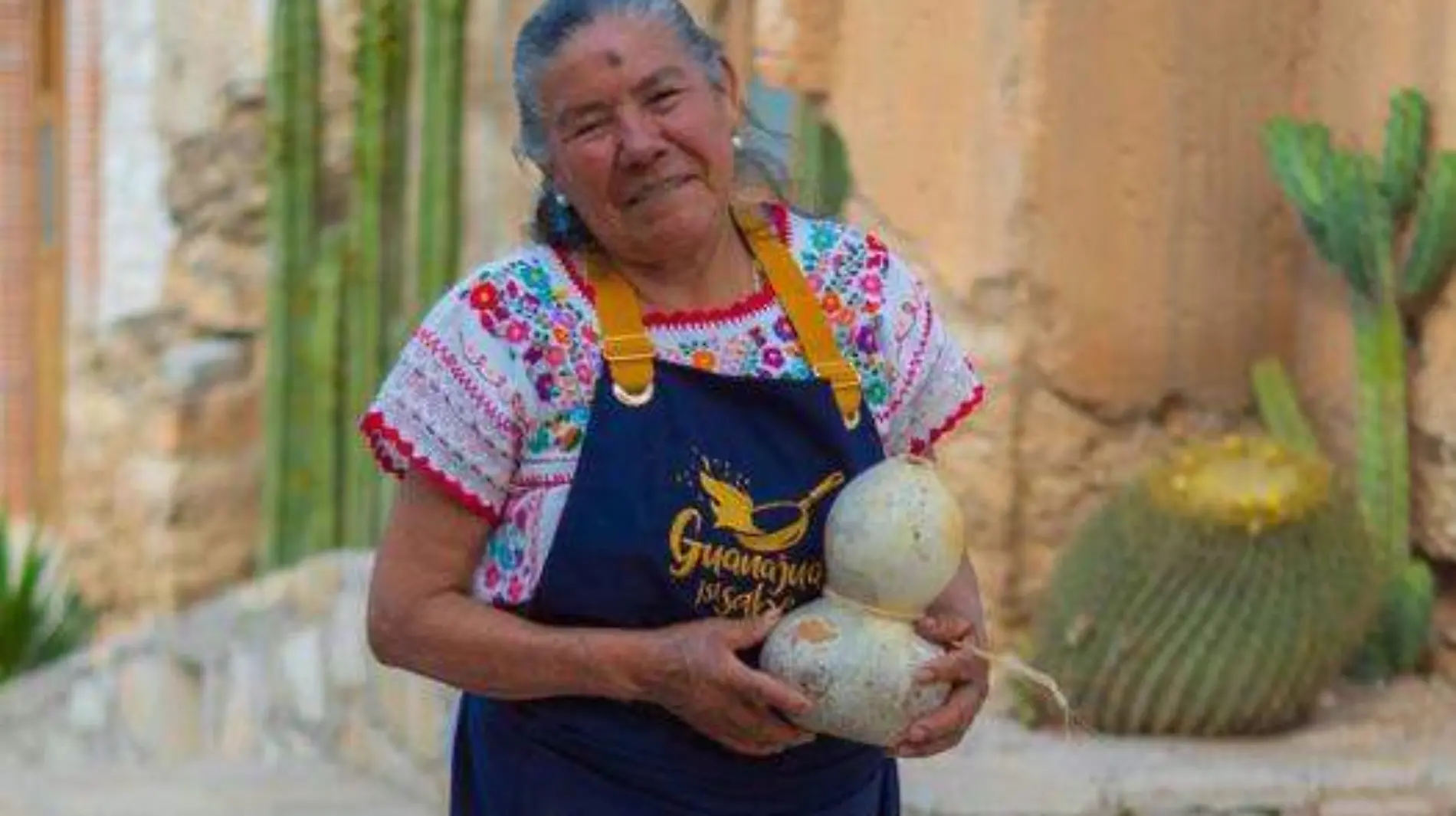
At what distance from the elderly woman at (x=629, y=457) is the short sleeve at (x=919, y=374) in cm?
4

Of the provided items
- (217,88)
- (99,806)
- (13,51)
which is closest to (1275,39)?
(99,806)

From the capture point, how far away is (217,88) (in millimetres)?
10023

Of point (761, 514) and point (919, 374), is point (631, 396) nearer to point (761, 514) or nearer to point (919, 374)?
point (761, 514)

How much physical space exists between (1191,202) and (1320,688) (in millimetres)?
1062

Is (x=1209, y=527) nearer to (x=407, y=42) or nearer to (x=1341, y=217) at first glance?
(x=1341, y=217)

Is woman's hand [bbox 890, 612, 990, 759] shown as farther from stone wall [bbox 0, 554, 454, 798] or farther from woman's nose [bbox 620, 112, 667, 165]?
stone wall [bbox 0, 554, 454, 798]

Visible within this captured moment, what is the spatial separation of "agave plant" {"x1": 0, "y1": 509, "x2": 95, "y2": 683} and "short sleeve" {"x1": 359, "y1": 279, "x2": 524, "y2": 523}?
6750 mm

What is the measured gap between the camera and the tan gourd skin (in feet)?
8.28

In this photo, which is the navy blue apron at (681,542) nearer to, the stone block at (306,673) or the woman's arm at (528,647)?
the woman's arm at (528,647)

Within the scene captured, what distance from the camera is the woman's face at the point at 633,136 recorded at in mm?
2596

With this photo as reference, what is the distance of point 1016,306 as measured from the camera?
19.8 ft

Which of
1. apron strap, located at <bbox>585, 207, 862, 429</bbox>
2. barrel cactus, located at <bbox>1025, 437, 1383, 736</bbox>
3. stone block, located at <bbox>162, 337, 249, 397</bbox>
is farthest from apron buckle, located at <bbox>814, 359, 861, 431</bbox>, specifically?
stone block, located at <bbox>162, 337, 249, 397</bbox>

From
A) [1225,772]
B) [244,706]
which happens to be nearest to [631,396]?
[1225,772]

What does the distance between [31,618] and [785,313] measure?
279 inches
